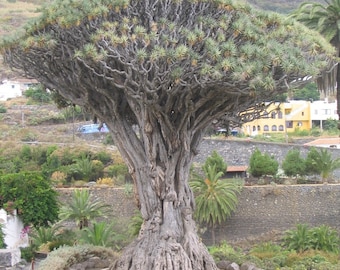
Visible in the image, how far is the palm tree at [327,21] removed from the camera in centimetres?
1986

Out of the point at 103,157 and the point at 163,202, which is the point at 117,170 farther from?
the point at 163,202

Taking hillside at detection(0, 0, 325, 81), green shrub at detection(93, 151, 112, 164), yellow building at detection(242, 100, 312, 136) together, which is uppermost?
hillside at detection(0, 0, 325, 81)

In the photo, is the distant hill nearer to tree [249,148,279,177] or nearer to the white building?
the white building

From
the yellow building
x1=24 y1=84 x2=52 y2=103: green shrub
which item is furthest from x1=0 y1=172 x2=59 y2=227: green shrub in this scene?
x1=24 y1=84 x2=52 y2=103: green shrub

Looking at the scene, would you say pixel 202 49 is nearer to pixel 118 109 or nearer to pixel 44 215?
pixel 118 109

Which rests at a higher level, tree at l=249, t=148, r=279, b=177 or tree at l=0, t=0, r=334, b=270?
tree at l=0, t=0, r=334, b=270

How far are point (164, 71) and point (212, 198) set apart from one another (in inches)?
428

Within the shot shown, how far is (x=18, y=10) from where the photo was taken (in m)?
78.6

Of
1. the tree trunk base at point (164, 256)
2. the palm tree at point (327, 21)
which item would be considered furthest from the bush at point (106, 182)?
the tree trunk base at point (164, 256)

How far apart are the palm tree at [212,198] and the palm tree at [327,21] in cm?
486

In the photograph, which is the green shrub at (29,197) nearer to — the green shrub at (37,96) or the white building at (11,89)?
the green shrub at (37,96)

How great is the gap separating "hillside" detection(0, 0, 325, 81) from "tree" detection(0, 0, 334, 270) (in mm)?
44642

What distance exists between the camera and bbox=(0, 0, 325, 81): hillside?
61.8 metres

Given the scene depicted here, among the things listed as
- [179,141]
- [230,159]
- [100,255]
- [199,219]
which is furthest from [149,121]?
[230,159]
